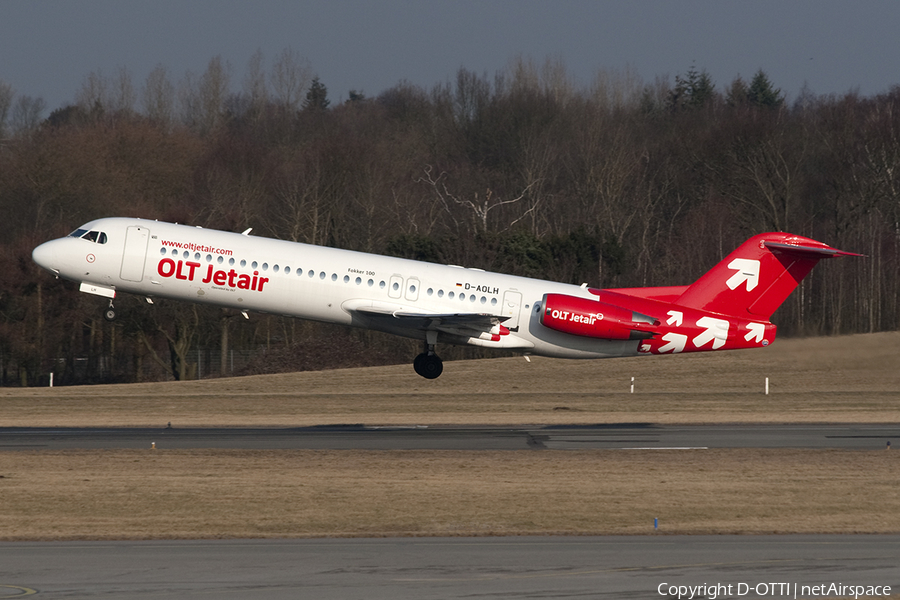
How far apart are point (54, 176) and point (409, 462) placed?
48672mm

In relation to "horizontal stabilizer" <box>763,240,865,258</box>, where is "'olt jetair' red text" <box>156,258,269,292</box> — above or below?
below

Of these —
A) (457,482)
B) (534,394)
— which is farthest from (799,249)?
(534,394)

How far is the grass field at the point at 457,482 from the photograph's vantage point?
2094 centimetres

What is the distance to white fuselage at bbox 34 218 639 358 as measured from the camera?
1272 inches

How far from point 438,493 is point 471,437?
9.48 meters

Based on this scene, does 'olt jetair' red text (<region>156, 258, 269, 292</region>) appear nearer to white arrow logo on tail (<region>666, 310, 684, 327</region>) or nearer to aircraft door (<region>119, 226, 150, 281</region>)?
aircraft door (<region>119, 226, 150, 281</region>)

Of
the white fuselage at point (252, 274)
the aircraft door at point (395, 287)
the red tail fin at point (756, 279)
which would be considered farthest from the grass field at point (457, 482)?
the aircraft door at point (395, 287)

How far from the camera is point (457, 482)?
2500cm

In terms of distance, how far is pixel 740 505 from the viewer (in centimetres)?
2270

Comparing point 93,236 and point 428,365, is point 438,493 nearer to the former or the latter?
point 428,365

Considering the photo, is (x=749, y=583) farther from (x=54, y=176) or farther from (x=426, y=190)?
(x=426, y=190)

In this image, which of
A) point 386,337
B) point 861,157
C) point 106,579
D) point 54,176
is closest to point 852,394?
point 386,337

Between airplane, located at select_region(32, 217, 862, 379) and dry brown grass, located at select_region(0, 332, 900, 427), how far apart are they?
8.51 feet

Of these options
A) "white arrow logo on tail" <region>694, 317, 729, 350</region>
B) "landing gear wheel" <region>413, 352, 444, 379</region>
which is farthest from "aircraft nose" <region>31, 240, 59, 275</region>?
"white arrow logo on tail" <region>694, 317, 729, 350</region>
